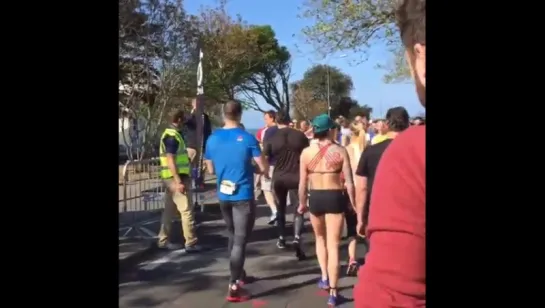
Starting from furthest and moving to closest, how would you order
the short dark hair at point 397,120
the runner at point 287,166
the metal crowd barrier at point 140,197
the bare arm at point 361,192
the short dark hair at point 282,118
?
1. the metal crowd barrier at point 140,197
2. the short dark hair at point 282,118
3. the runner at point 287,166
4. the bare arm at point 361,192
5. the short dark hair at point 397,120

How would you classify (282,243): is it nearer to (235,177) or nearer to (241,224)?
(241,224)

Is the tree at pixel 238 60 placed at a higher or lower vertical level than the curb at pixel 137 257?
higher

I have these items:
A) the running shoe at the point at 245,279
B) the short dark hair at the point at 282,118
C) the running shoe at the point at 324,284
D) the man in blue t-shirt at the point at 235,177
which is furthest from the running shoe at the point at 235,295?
the short dark hair at the point at 282,118

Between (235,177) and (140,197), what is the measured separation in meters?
3.79

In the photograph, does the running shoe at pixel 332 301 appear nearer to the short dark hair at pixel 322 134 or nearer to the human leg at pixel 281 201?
the short dark hair at pixel 322 134

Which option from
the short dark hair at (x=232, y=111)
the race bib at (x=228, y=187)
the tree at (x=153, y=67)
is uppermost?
the tree at (x=153, y=67)

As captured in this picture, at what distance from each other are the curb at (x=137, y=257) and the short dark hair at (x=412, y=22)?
6024 millimetres

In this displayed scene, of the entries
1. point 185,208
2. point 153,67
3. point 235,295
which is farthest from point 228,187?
point 153,67

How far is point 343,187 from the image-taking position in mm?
5570

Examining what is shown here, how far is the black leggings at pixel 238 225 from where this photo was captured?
5.52 metres

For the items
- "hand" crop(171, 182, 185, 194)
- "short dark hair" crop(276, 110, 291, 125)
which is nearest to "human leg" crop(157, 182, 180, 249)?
"hand" crop(171, 182, 185, 194)

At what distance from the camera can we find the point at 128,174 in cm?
826
